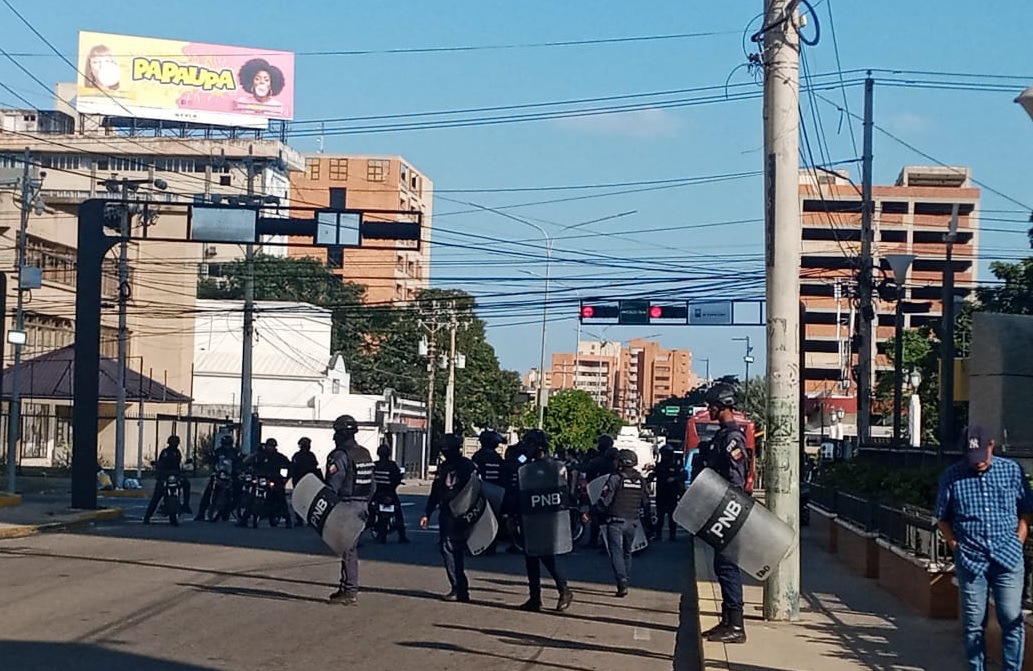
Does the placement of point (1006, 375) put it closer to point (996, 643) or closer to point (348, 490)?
point (348, 490)

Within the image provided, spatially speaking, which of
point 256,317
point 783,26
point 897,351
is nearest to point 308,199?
point 256,317

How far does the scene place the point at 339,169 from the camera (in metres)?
121

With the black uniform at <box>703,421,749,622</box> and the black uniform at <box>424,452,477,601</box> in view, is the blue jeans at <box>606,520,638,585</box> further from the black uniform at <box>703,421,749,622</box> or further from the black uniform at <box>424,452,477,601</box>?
the black uniform at <box>703,421,749,622</box>

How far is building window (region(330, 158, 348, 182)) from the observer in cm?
12112

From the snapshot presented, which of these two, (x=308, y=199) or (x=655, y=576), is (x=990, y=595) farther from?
(x=308, y=199)

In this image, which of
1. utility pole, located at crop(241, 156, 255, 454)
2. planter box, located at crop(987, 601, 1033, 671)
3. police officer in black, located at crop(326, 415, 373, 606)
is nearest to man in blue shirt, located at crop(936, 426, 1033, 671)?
planter box, located at crop(987, 601, 1033, 671)

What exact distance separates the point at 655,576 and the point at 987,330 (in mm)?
6982

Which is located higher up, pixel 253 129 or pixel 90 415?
pixel 253 129

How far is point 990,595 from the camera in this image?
10117mm

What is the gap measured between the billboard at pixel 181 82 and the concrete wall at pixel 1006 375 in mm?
74051

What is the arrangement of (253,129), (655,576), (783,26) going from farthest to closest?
1. (253,129)
2. (655,576)
3. (783,26)

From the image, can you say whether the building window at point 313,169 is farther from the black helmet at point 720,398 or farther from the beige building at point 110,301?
the black helmet at point 720,398

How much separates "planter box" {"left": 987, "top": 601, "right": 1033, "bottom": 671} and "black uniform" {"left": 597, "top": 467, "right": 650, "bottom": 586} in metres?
6.18

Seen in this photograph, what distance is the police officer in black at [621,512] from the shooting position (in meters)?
17.1
